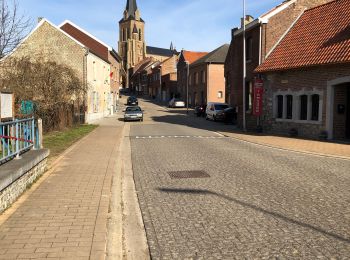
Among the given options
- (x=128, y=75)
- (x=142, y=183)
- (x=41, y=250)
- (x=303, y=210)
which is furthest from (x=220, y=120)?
(x=128, y=75)

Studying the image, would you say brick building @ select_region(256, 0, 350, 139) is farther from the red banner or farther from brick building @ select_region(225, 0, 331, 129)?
brick building @ select_region(225, 0, 331, 129)

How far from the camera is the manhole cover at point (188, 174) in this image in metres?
10.0

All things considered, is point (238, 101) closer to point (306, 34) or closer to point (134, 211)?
point (306, 34)

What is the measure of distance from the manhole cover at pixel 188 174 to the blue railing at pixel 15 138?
3.63 m

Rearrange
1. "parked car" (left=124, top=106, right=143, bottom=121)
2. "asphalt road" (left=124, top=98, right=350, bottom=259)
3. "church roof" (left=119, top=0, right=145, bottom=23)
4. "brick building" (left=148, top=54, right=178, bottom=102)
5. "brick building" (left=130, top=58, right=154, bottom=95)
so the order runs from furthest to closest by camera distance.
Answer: "church roof" (left=119, top=0, right=145, bottom=23), "brick building" (left=130, top=58, right=154, bottom=95), "brick building" (left=148, top=54, right=178, bottom=102), "parked car" (left=124, top=106, right=143, bottom=121), "asphalt road" (left=124, top=98, right=350, bottom=259)

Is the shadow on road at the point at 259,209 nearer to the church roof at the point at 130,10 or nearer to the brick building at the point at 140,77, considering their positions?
the brick building at the point at 140,77

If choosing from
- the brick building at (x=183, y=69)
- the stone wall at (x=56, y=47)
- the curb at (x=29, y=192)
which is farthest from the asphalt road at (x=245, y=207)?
the brick building at (x=183, y=69)

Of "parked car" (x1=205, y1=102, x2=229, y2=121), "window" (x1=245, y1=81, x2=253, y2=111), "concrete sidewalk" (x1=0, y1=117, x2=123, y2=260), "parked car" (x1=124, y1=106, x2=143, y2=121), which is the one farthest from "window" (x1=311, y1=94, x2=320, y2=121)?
"parked car" (x1=124, y1=106, x2=143, y2=121)

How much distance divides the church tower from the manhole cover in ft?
380

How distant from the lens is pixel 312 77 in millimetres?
19844

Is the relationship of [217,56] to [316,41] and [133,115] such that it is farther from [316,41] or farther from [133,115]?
[316,41]

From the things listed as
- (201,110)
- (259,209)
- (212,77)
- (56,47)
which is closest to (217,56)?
(212,77)

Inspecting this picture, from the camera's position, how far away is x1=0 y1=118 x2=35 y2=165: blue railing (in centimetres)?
790

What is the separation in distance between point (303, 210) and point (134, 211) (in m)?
2.87
